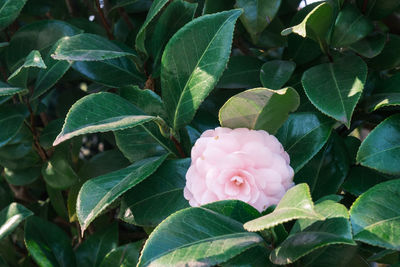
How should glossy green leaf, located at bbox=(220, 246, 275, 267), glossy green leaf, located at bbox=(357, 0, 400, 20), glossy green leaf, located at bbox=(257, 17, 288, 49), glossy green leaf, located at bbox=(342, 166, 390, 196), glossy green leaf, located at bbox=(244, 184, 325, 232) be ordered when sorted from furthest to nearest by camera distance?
glossy green leaf, located at bbox=(257, 17, 288, 49), glossy green leaf, located at bbox=(357, 0, 400, 20), glossy green leaf, located at bbox=(342, 166, 390, 196), glossy green leaf, located at bbox=(220, 246, 275, 267), glossy green leaf, located at bbox=(244, 184, 325, 232)

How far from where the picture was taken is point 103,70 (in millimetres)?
944

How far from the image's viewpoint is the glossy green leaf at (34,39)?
101 centimetres

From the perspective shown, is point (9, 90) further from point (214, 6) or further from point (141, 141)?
point (214, 6)

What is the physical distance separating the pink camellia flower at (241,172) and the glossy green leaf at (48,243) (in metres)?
0.41

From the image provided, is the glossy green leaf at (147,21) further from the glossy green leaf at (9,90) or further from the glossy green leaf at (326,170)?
the glossy green leaf at (326,170)

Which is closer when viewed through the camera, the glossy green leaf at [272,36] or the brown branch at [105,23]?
the glossy green leaf at [272,36]

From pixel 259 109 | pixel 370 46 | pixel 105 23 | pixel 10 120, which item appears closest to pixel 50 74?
pixel 10 120

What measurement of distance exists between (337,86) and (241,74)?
0.67ft

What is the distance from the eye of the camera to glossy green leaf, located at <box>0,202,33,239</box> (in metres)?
0.88

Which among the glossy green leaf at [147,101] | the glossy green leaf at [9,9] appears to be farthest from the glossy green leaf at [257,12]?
the glossy green leaf at [9,9]

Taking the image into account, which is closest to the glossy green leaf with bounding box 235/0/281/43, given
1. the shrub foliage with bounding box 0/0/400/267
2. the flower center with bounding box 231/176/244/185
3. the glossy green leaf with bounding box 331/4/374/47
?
the shrub foliage with bounding box 0/0/400/267

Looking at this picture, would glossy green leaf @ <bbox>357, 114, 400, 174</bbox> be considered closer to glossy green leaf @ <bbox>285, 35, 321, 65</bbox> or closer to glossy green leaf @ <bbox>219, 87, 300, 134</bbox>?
glossy green leaf @ <bbox>219, 87, 300, 134</bbox>

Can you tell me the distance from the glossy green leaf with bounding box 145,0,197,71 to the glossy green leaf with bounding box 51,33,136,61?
67mm

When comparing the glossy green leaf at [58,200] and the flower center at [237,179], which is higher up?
the flower center at [237,179]
